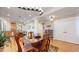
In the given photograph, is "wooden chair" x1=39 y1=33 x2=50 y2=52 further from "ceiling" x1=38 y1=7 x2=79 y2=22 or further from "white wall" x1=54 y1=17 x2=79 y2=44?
"ceiling" x1=38 y1=7 x2=79 y2=22

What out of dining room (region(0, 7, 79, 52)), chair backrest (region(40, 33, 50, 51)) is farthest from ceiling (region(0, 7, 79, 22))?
chair backrest (region(40, 33, 50, 51))

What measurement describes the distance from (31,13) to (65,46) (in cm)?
83

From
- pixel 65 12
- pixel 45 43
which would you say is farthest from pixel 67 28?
pixel 45 43

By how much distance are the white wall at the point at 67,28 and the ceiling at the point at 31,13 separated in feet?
0.29

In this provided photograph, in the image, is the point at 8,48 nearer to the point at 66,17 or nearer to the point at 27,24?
the point at 27,24

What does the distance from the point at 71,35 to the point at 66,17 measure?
0.33 metres

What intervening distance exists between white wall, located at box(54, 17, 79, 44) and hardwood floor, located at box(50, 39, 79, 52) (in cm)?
7

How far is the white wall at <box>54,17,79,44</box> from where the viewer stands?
216 cm

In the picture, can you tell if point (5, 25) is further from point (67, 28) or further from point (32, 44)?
point (67, 28)

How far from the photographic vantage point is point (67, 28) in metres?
2.18

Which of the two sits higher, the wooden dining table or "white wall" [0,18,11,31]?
"white wall" [0,18,11,31]

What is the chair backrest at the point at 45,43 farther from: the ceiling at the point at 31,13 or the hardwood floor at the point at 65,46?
the ceiling at the point at 31,13
